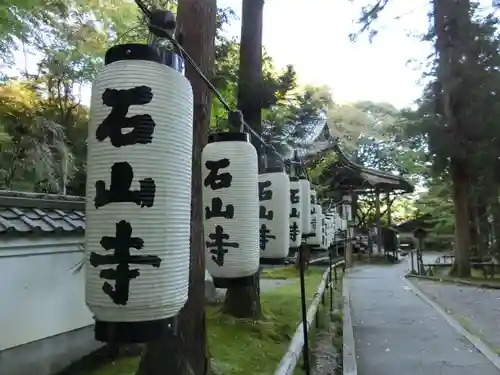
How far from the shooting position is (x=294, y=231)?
7348 mm

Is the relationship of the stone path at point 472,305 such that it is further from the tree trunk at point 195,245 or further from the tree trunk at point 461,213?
the tree trunk at point 195,245

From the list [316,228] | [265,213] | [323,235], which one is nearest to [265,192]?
[265,213]

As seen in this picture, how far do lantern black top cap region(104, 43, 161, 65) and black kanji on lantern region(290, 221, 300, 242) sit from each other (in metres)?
5.04

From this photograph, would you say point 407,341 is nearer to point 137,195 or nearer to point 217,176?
point 217,176

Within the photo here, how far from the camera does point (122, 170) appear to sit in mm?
2500

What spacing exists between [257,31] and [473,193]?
16060 millimetres

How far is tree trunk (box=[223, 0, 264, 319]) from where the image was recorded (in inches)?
327

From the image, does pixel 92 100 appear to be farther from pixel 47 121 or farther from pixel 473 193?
pixel 473 193

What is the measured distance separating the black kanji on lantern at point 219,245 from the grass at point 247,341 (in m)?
2.01

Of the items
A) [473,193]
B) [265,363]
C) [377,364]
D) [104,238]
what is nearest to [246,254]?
[104,238]

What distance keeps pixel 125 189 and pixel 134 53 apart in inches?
29.4

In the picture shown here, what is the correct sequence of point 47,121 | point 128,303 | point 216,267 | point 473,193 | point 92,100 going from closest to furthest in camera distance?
point 128,303 < point 92,100 < point 216,267 < point 47,121 < point 473,193

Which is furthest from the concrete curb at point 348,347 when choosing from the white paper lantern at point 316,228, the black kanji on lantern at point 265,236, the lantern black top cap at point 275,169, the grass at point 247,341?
the lantern black top cap at point 275,169

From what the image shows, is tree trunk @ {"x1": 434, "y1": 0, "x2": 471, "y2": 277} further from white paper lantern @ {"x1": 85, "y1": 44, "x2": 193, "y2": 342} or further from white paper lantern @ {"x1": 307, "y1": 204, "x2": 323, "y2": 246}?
white paper lantern @ {"x1": 85, "y1": 44, "x2": 193, "y2": 342}
